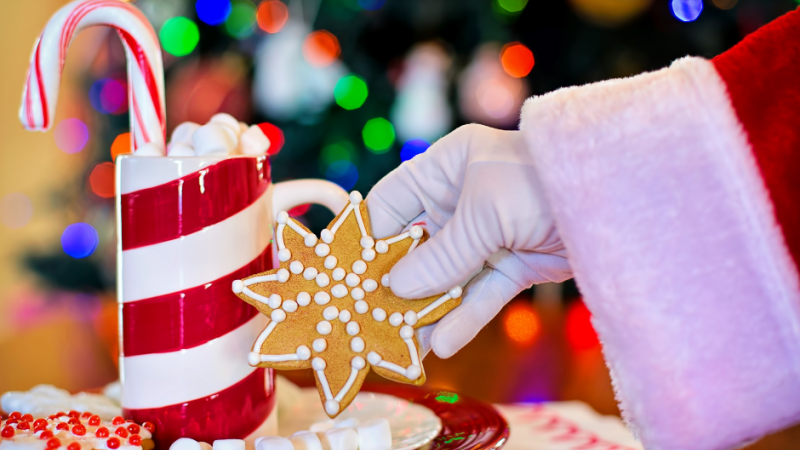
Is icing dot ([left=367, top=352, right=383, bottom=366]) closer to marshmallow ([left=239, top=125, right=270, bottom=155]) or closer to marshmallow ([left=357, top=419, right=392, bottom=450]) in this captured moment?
marshmallow ([left=357, top=419, right=392, bottom=450])

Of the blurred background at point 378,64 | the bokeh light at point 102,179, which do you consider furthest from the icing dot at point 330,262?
the bokeh light at point 102,179

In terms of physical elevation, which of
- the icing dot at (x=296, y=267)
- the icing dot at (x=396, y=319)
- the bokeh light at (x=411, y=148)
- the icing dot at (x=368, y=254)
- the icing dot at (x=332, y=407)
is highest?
the bokeh light at (x=411, y=148)

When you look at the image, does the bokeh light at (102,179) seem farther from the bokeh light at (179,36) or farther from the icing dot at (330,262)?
the icing dot at (330,262)

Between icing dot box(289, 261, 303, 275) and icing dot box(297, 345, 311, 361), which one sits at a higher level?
icing dot box(289, 261, 303, 275)

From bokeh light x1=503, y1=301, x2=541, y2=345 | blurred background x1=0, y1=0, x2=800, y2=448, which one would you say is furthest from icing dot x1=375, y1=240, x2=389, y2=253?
blurred background x1=0, y1=0, x2=800, y2=448

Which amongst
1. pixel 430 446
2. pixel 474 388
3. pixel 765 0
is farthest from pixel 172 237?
pixel 765 0

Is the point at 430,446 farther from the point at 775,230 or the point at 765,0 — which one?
the point at 765,0
